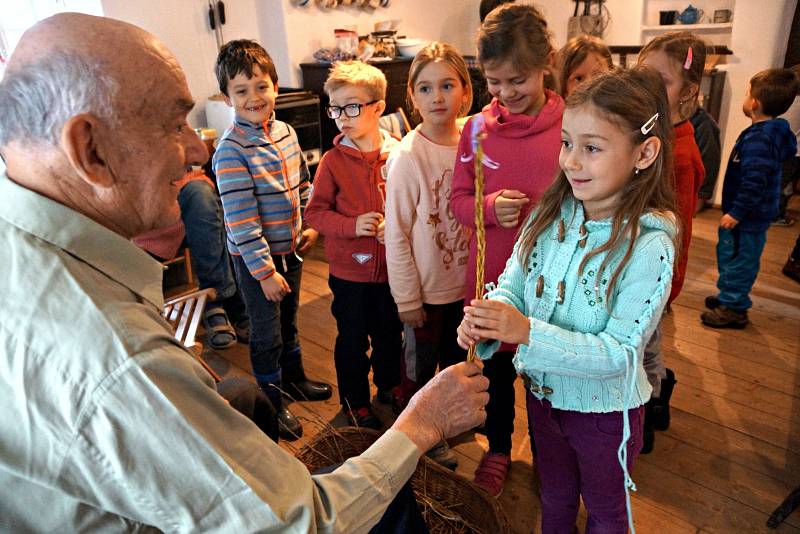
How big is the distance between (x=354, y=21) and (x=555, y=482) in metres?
A: 4.10

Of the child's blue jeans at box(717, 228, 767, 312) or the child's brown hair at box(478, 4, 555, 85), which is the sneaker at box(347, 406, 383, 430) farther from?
the child's blue jeans at box(717, 228, 767, 312)

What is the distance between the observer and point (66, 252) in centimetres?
77

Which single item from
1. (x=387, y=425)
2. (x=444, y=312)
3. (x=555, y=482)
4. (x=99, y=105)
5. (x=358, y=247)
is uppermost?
(x=99, y=105)

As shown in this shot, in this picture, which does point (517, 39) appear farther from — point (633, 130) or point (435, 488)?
point (435, 488)

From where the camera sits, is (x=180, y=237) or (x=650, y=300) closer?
(x=650, y=300)

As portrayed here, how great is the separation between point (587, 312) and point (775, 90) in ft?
7.20

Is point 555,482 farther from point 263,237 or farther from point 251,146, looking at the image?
point 251,146

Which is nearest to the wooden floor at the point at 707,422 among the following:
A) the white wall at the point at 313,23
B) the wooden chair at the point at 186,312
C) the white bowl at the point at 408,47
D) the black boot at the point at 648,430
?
the black boot at the point at 648,430

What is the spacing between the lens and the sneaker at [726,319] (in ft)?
9.27

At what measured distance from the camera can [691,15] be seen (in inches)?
198

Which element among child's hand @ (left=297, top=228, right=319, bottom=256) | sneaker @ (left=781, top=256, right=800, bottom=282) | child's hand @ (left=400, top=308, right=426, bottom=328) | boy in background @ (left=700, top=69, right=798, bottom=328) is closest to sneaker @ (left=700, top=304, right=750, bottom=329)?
boy in background @ (left=700, top=69, right=798, bottom=328)

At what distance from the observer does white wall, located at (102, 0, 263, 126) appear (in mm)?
3566

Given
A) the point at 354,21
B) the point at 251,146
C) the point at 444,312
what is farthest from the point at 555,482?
the point at 354,21

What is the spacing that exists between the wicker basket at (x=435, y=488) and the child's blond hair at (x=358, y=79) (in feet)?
3.51
